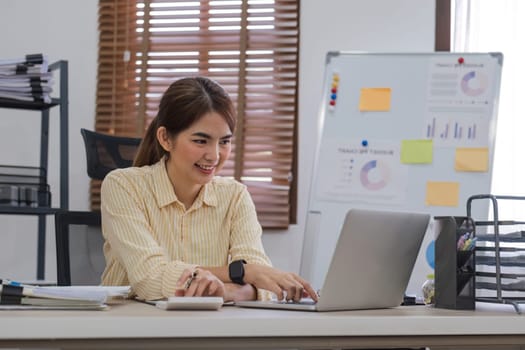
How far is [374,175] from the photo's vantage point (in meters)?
3.65

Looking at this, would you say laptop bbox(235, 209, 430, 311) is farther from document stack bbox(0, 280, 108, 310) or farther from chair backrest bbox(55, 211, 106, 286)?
chair backrest bbox(55, 211, 106, 286)

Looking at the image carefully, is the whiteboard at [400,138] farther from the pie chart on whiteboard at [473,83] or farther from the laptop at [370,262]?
the laptop at [370,262]

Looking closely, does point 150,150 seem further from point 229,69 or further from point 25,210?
point 229,69

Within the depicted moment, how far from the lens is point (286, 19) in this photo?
4.03 meters

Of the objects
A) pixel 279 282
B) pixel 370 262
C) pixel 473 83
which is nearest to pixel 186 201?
pixel 279 282

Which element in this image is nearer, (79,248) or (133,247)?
(133,247)

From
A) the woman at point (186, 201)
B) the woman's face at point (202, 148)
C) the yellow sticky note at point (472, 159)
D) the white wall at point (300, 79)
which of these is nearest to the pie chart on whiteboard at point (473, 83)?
the yellow sticky note at point (472, 159)

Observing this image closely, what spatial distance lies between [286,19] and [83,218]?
6.88 feet

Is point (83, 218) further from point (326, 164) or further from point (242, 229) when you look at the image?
point (326, 164)

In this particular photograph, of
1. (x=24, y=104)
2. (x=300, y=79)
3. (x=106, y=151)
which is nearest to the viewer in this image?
(x=106, y=151)

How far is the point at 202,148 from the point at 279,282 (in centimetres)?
48

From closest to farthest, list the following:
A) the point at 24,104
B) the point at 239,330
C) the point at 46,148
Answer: the point at 239,330, the point at 24,104, the point at 46,148

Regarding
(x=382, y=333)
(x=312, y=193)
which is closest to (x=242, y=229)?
(x=382, y=333)

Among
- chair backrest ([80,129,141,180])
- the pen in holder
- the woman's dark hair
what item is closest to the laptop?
the pen in holder
